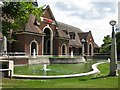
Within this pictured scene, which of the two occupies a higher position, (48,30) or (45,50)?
(48,30)

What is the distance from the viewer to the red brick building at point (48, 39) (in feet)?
133

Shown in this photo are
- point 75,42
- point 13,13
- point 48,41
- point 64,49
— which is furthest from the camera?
point 75,42

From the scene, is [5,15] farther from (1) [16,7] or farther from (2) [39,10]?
(2) [39,10]

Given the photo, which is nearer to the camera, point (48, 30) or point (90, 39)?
point (48, 30)

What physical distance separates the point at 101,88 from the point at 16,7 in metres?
8.08

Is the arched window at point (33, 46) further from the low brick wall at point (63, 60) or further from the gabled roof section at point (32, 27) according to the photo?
the low brick wall at point (63, 60)

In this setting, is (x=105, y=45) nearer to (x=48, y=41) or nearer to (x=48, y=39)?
(x=48, y=41)

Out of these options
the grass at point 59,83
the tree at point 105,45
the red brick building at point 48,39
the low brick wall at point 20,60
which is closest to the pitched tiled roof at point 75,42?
the red brick building at point 48,39

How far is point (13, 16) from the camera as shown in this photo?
1711cm

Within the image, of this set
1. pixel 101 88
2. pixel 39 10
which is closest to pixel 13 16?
pixel 39 10

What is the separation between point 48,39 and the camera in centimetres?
5053

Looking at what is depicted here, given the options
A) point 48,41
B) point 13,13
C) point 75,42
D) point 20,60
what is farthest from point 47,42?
point 13,13

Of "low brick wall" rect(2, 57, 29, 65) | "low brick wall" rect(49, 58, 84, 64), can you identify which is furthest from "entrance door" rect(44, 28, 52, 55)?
"low brick wall" rect(2, 57, 29, 65)

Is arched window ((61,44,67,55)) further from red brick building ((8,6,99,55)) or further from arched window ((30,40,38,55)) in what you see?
arched window ((30,40,38,55))
